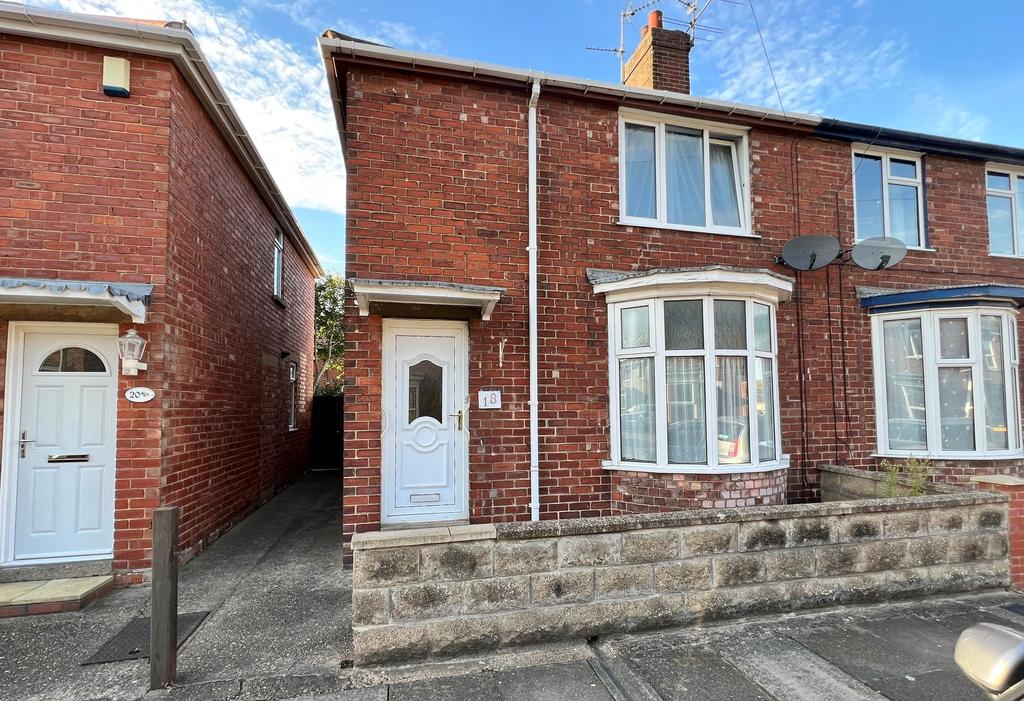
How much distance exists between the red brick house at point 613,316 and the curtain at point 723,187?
3 centimetres

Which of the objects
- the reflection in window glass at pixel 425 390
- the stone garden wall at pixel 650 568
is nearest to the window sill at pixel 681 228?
the reflection in window glass at pixel 425 390

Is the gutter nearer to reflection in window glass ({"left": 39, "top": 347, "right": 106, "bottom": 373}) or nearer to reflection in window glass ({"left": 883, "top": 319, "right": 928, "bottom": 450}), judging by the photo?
reflection in window glass ({"left": 39, "top": 347, "right": 106, "bottom": 373})

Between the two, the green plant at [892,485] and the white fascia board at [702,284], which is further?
the white fascia board at [702,284]

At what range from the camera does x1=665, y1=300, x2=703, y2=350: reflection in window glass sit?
560 centimetres

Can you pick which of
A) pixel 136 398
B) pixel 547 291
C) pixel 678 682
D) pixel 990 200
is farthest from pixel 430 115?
pixel 990 200

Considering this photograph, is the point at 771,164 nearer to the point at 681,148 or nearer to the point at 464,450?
the point at 681,148

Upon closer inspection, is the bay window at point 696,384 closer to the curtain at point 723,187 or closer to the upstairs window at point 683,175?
the upstairs window at point 683,175

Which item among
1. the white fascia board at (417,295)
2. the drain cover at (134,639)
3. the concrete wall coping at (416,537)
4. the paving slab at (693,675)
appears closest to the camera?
the paving slab at (693,675)

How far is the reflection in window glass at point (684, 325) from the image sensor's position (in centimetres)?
560

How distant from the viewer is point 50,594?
421 centimetres

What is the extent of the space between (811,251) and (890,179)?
211 centimetres

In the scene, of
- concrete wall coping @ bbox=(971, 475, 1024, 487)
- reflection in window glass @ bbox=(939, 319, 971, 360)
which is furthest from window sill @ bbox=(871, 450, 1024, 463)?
concrete wall coping @ bbox=(971, 475, 1024, 487)

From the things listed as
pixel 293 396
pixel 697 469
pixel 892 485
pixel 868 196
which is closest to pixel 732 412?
pixel 697 469

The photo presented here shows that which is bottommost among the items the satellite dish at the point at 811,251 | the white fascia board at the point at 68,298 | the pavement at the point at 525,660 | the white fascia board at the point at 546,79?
the pavement at the point at 525,660
